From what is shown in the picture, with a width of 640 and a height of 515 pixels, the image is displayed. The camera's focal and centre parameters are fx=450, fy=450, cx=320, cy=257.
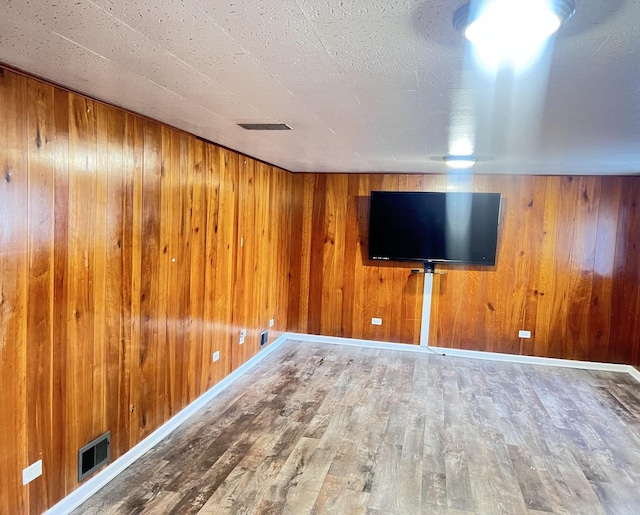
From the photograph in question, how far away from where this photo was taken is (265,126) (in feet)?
9.61

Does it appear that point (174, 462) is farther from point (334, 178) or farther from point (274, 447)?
point (334, 178)

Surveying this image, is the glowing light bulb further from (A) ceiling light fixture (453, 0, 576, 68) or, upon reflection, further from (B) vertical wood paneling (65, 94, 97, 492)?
(B) vertical wood paneling (65, 94, 97, 492)

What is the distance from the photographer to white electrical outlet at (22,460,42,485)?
7.09 feet

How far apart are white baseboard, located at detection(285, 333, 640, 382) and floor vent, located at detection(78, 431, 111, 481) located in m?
3.48

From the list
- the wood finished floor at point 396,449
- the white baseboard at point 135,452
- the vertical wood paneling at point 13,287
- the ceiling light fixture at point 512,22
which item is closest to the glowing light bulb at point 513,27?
the ceiling light fixture at point 512,22

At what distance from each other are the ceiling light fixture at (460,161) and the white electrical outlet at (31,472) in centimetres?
363

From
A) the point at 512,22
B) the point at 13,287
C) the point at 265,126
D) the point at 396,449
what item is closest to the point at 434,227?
the point at 396,449

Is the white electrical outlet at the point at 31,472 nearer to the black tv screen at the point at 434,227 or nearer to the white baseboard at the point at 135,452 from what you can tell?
the white baseboard at the point at 135,452

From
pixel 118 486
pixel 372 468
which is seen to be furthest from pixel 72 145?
pixel 372 468

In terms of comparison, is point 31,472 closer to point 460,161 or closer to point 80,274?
point 80,274

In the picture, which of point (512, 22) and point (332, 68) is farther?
point (332, 68)

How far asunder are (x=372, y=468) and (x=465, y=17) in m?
2.67

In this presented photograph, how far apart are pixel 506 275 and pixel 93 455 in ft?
15.1

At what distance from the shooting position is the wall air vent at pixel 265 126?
2875 millimetres
